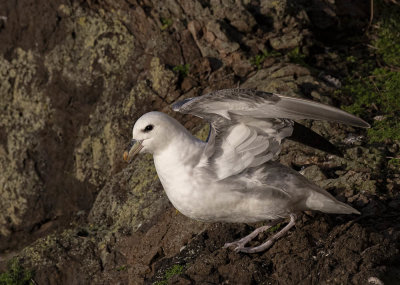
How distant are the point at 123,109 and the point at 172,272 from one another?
2.70 meters

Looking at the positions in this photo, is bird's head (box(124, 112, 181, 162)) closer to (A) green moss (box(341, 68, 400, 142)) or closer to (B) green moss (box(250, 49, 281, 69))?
(A) green moss (box(341, 68, 400, 142))

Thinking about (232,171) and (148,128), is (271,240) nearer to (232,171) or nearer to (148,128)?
(232,171)

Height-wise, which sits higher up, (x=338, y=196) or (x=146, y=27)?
(x=146, y=27)

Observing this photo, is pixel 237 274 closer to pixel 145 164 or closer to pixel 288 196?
pixel 288 196

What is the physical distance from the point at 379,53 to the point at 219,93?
400 cm

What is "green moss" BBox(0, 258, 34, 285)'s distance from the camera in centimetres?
586

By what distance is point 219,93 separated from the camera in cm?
386

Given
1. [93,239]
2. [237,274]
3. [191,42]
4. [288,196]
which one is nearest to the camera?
[237,274]

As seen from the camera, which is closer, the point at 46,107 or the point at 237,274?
the point at 237,274

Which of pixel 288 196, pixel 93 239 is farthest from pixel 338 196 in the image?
pixel 93 239

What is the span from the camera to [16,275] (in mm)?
5910

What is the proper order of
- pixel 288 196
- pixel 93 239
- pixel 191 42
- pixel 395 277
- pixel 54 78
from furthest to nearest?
pixel 54 78 < pixel 191 42 < pixel 93 239 < pixel 288 196 < pixel 395 277

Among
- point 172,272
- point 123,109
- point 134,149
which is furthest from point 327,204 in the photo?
point 123,109

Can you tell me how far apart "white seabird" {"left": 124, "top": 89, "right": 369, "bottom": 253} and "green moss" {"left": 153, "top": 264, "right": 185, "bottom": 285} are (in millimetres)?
454
